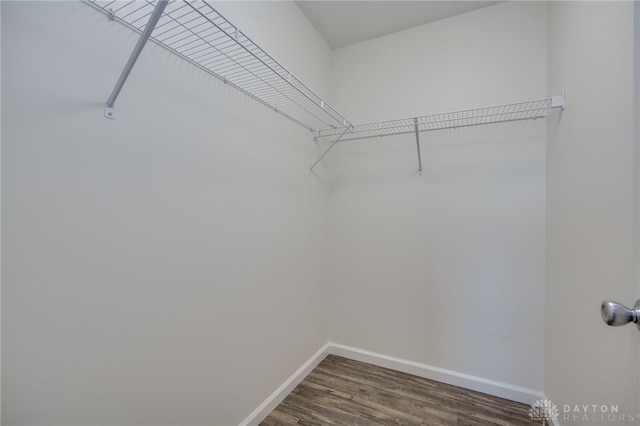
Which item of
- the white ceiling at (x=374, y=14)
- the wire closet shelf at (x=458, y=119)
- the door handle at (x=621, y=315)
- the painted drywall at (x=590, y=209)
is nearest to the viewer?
the door handle at (x=621, y=315)

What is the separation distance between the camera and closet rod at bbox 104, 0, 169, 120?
2.44ft

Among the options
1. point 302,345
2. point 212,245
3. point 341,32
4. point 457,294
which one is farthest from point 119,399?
point 341,32

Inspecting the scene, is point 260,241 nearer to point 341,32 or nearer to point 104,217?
point 104,217

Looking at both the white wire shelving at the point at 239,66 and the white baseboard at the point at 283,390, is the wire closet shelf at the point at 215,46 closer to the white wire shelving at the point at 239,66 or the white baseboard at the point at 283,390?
the white wire shelving at the point at 239,66

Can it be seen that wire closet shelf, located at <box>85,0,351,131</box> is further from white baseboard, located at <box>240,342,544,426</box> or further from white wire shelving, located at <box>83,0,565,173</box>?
white baseboard, located at <box>240,342,544,426</box>

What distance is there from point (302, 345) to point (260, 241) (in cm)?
96

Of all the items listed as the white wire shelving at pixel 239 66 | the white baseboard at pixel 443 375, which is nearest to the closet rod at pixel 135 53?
the white wire shelving at pixel 239 66

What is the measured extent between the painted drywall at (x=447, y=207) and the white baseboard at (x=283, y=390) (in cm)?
26

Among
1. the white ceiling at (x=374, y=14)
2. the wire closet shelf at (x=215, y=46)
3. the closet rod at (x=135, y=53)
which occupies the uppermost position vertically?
the white ceiling at (x=374, y=14)

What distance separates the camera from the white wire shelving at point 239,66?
2.96ft

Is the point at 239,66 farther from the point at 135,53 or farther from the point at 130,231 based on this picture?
the point at 130,231

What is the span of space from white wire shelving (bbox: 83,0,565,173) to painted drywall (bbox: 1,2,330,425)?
64mm

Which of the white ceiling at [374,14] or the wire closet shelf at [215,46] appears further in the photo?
the white ceiling at [374,14]

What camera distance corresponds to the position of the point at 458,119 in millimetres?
1922
